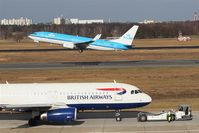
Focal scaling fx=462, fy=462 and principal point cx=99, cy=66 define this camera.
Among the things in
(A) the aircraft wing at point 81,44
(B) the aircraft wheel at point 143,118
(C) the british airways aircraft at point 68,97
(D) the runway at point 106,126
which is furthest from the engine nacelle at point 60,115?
(A) the aircraft wing at point 81,44

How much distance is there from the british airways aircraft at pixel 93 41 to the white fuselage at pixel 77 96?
216 ft

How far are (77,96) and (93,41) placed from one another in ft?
235

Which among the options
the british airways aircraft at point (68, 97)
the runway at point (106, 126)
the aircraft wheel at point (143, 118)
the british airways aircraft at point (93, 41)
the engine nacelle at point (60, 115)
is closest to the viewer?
the runway at point (106, 126)

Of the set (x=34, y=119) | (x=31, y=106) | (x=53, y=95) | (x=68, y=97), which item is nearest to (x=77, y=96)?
(x=68, y=97)

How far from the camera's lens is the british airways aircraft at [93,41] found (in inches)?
3895

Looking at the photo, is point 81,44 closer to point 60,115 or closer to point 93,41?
point 93,41

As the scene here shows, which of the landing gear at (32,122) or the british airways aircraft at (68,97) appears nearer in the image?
the landing gear at (32,122)

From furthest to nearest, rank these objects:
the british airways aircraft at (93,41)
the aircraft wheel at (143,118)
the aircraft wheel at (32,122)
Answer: the british airways aircraft at (93,41) → the aircraft wheel at (143,118) → the aircraft wheel at (32,122)

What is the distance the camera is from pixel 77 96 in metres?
32.5

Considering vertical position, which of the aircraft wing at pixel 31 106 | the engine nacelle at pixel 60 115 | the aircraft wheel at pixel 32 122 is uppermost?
the aircraft wing at pixel 31 106

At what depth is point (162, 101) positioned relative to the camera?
44000mm

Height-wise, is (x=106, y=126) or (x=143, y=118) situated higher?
(x=143, y=118)

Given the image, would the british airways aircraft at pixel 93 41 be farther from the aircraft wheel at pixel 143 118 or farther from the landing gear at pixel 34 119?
the landing gear at pixel 34 119

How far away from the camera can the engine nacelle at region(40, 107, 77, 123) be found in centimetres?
3077
